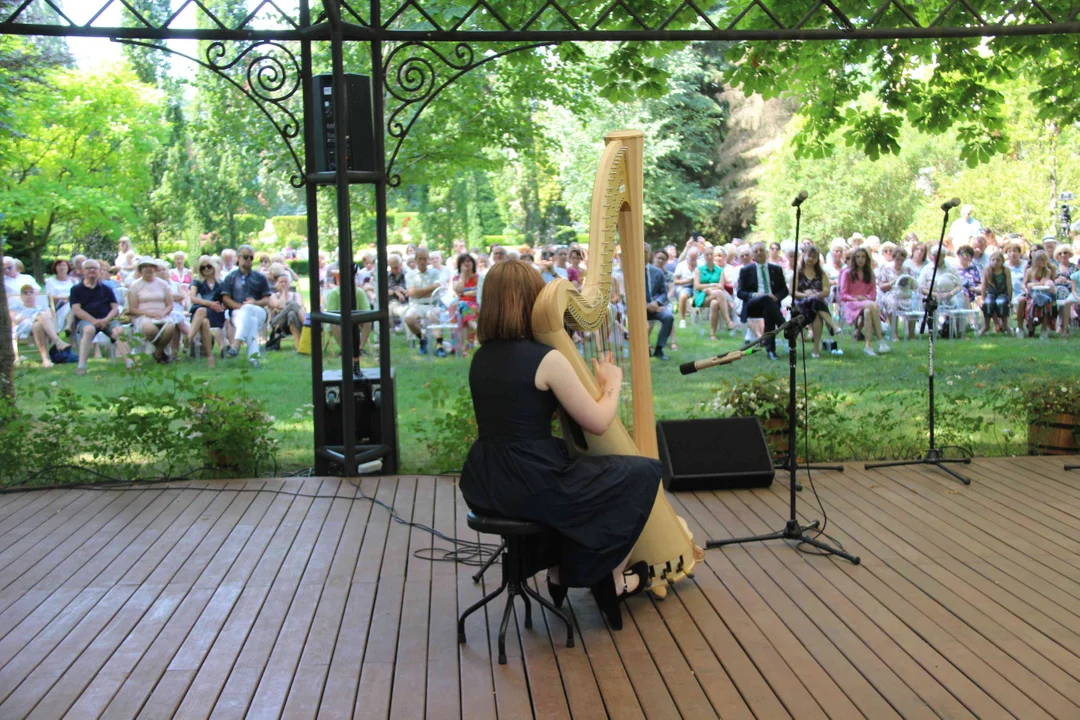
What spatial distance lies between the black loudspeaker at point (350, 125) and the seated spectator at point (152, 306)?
18.8ft

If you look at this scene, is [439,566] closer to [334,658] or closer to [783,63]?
[334,658]

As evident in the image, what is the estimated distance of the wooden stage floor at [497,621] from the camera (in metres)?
3.38

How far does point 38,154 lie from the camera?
19.6 meters

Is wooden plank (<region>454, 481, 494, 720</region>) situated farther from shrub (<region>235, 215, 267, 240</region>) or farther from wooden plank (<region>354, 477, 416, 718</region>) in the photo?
shrub (<region>235, 215, 267, 240</region>)

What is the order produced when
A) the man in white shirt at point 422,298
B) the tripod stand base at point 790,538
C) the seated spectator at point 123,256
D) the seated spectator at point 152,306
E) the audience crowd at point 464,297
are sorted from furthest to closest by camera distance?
the seated spectator at point 123,256, the man in white shirt at point 422,298, the audience crowd at point 464,297, the seated spectator at point 152,306, the tripod stand base at point 790,538

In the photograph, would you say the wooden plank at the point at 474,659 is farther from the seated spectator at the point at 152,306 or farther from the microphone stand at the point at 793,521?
the seated spectator at the point at 152,306

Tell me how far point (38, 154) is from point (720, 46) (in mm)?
16606

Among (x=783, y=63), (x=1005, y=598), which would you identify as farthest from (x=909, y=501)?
(x=783, y=63)

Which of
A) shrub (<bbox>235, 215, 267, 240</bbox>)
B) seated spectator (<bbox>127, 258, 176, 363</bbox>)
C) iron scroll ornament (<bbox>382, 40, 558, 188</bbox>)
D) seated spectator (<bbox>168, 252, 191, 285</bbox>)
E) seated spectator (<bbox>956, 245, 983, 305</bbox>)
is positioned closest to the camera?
iron scroll ornament (<bbox>382, 40, 558, 188</bbox>)

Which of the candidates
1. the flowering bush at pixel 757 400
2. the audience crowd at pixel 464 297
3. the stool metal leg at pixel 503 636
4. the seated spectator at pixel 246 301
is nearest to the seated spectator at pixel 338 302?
the audience crowd at pixel 464 297

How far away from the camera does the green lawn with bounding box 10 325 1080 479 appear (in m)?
9.03

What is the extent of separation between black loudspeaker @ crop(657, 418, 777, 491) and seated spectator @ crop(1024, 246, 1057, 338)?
8165mm

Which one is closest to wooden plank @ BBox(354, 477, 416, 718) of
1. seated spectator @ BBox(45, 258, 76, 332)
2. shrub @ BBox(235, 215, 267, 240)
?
seated spectator @ BBox(45, 258, 76, 332)

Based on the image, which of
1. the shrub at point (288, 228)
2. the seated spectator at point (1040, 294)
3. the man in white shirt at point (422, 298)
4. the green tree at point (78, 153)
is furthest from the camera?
the shrub at point (288, 228)
